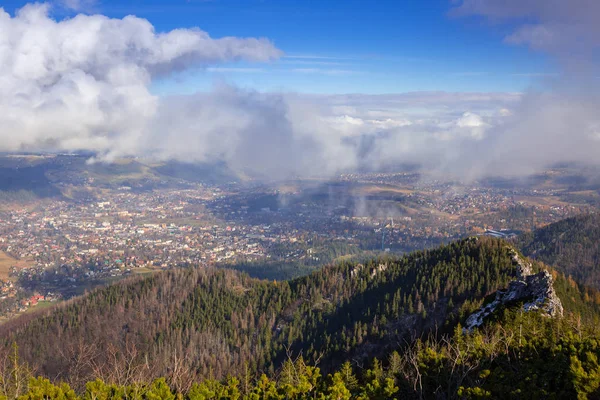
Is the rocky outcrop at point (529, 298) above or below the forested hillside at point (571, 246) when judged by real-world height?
above

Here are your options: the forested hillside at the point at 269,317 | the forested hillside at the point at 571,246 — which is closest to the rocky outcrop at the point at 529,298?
the forested hillside at the point at 269,317

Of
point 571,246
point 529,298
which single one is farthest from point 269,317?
point 571,246

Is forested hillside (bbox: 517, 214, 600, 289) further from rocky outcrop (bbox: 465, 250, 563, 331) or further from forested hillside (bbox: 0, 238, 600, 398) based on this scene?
rocky outcrop (bbox: 465, 250, 563, 331)

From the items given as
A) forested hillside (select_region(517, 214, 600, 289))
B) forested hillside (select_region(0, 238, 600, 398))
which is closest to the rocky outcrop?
forested hillside (select_region(0, 238, 600, 398))

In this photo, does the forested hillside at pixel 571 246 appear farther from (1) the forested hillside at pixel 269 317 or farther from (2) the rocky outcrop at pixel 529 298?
(2) the rocky outcrop at pixel 529 298

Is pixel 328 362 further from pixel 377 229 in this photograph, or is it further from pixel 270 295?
pixel 377 229

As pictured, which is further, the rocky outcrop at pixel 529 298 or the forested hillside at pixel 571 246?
the forested hillside at pixel 571 246
